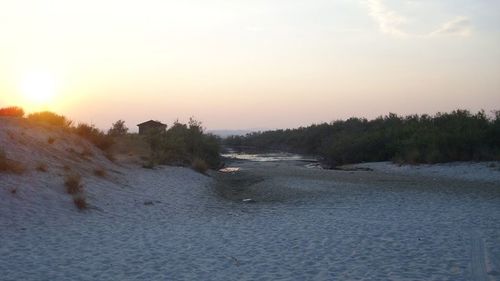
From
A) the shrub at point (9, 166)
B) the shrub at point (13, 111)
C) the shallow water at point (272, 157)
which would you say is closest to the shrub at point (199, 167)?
the shrub at point (13, 111)

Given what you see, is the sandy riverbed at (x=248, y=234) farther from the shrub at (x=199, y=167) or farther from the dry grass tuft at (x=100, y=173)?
the shrub at (x=199, y=167)

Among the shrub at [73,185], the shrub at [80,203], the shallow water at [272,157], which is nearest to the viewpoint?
the shrub at [80,203]

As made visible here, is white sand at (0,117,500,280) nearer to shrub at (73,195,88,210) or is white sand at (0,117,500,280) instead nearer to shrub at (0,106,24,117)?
shrub at (73,195,88,210)

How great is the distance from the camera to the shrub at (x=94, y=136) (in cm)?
3228

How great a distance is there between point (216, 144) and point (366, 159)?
1357 centimetres

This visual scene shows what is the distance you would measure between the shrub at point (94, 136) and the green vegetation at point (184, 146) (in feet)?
9.25

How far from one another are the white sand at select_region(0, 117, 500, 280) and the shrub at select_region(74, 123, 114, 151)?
10.5 m

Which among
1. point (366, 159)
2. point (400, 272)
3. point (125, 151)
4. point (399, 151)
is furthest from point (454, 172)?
point (400, 272)

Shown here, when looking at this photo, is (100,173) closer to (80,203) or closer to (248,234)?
(80,203)

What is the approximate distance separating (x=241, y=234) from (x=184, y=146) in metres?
28.2

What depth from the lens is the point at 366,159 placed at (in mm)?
48406

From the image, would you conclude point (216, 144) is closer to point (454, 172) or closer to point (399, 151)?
point (399, 151)

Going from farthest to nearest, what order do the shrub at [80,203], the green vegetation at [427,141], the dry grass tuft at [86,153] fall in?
the green vegetation at [427,141], the dry grass tuft at [86,153], the shrub at [80,203]

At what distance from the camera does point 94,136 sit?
32875 millimetres
